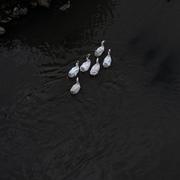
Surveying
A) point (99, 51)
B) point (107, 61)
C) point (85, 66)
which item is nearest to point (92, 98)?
point (85, 66)

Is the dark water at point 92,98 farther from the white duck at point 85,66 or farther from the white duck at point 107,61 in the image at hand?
the white duck at point 85,66

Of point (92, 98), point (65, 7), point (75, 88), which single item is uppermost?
point (65, 7)

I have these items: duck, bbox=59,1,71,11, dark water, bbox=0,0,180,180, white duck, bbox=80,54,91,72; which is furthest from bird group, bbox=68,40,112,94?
duck, bbox=59,1,71,11

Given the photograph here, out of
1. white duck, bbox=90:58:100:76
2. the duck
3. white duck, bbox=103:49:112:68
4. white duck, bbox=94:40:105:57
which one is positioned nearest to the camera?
white duck, bbox=90:58:100:76

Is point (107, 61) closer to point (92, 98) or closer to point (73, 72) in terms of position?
point (73, 72)

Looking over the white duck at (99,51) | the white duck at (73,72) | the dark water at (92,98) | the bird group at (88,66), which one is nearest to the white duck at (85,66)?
the bird group at (88,66)

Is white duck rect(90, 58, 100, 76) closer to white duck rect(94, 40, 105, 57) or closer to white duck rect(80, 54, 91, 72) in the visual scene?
white duck rect(80, 54, 91, 72)

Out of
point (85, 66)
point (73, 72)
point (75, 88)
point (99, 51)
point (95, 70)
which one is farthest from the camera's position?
point (99, 51)

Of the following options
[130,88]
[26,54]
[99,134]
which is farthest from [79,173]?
[26,54]
